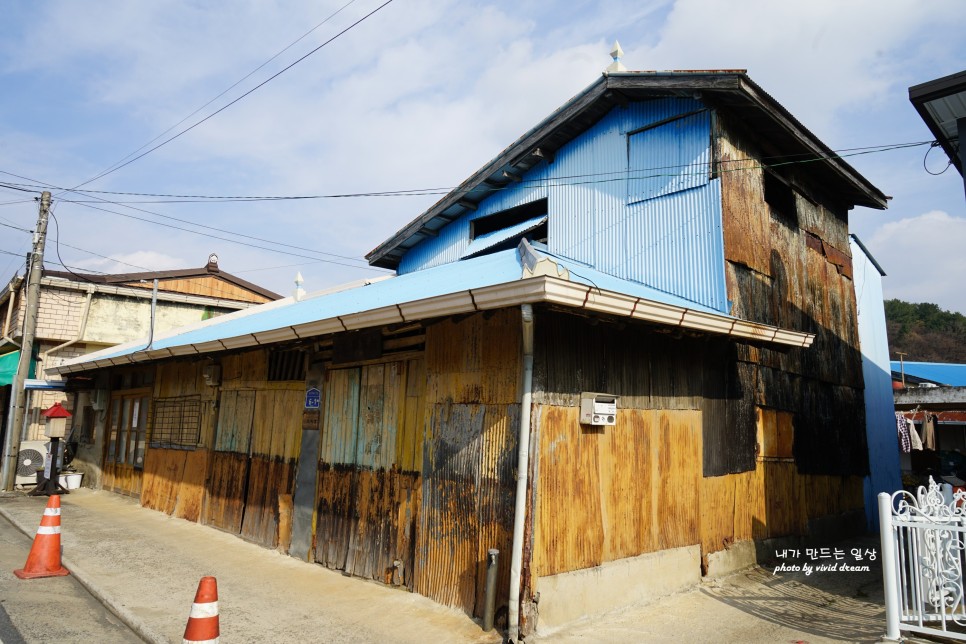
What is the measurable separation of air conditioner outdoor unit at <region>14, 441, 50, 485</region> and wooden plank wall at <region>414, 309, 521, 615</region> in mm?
14383

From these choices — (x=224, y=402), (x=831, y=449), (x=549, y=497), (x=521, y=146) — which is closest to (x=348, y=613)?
(x=549, y=497)

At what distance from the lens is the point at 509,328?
5922mm

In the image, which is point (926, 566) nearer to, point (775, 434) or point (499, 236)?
point (775, 434)

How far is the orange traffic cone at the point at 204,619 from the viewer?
3.66m

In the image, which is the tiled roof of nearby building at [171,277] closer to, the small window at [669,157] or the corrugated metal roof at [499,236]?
the corrugated metal roof at [499,236]

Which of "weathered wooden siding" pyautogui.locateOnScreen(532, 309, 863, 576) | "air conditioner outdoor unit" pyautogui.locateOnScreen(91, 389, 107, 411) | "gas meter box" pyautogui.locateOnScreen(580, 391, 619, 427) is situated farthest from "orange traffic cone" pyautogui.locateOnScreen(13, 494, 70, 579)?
"air conditioner outdoor unit" pyautogui.locateOnScreen(91, 389, 107, 411)

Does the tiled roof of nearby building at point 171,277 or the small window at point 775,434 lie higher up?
the tiled roof of nearby building at point 171,277

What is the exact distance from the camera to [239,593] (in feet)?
21.9

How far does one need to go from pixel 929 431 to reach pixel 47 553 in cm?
2264

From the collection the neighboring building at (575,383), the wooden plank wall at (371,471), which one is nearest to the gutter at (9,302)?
the neighboring building at (575,383)

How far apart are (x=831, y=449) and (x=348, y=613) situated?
889 cm

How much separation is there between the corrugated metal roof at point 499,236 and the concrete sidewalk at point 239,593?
21.3 ft

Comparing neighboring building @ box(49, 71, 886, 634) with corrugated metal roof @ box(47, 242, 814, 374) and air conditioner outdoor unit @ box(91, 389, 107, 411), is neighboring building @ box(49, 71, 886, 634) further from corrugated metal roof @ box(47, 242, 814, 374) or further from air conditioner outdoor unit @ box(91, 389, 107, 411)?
air conditioner outdoor unit @ box(91, 389, 107, 411)

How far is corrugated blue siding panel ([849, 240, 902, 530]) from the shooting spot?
12172mm
